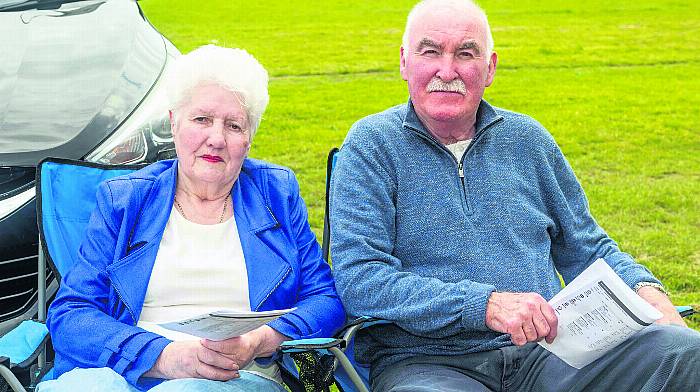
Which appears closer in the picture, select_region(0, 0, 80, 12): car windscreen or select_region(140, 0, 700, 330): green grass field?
select_region(0, 0, 80, 12): car windscreen

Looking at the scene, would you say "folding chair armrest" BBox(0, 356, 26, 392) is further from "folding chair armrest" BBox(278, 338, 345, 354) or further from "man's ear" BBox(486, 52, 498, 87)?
"man's ear" BBox(486, 52, 498, 87)

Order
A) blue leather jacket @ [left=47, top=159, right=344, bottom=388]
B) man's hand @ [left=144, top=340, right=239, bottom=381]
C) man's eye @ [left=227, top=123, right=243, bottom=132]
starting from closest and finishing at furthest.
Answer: man's hand @ [left=144, top=340, right=239, bottom=381], blue leather jacket @ [left=47, top=159, right=344, bottom=388], man's eye @ [left=227, top=123, right=243, bottom=132]

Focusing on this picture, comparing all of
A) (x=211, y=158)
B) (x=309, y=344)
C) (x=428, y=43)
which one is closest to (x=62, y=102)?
(x=211, y=158)

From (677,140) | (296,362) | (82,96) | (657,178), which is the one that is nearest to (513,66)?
(677,140)

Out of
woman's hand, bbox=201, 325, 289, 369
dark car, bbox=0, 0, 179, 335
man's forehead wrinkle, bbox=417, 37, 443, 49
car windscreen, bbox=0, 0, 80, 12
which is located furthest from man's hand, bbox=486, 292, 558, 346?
car windscreen, bbox=0, 0, 80, 12

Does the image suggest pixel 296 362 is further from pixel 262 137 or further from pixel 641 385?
pixel 262 137

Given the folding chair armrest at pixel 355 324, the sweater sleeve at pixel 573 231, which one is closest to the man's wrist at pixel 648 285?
the sweater sleeve at pixel 573 231

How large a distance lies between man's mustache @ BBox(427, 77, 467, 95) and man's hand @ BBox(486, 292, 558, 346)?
0.80 metres

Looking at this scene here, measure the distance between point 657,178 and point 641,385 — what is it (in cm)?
571

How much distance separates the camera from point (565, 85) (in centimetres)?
1305

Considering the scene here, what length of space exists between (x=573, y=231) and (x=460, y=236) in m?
0.47

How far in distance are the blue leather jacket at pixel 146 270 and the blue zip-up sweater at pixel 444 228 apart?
4.8 inches

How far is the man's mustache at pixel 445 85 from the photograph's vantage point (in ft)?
11.1

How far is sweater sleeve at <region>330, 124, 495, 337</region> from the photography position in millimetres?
3053
